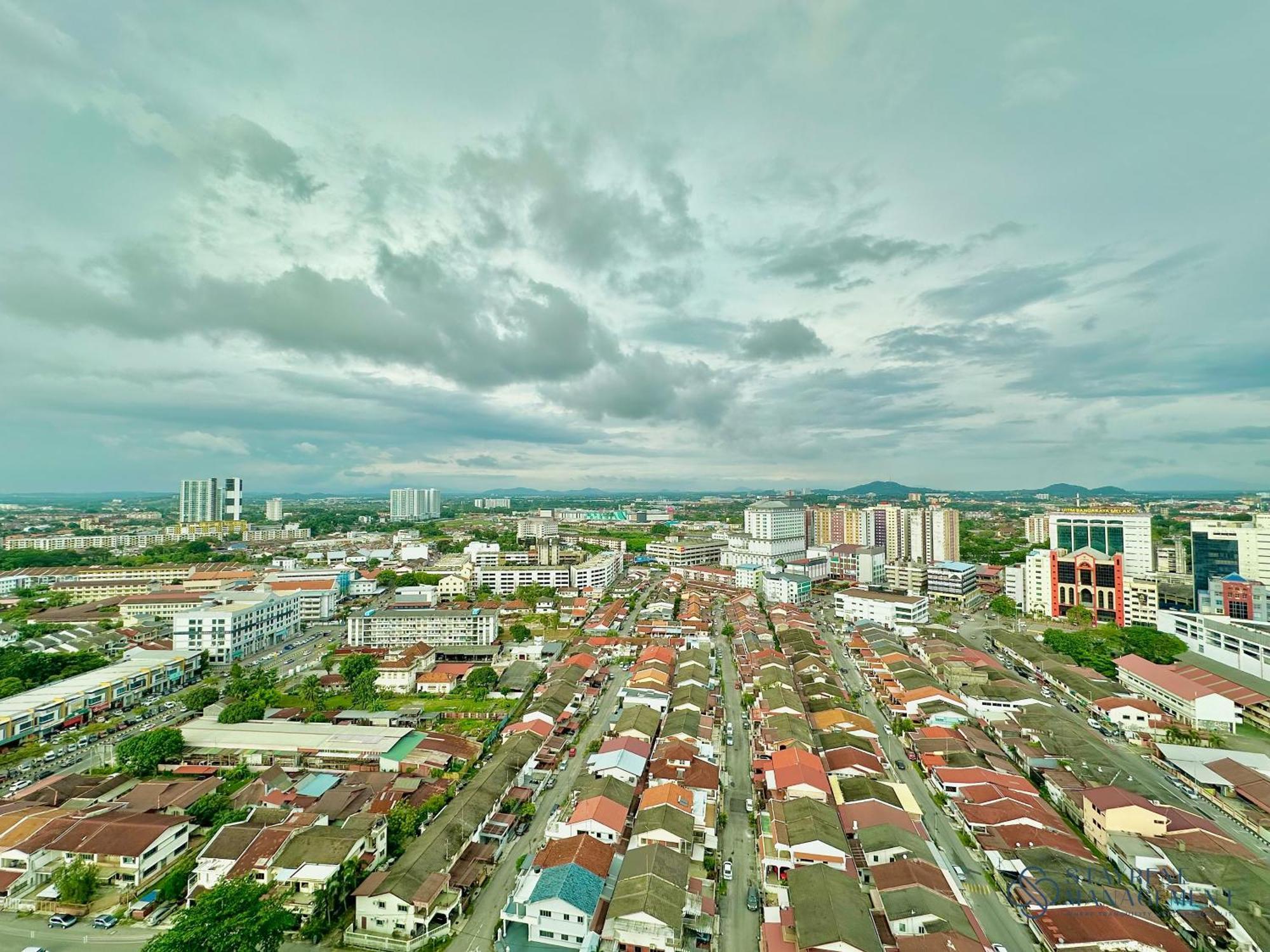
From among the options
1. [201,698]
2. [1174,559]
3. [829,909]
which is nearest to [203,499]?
[201,698]

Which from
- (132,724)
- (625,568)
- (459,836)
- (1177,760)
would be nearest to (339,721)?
(132,724)

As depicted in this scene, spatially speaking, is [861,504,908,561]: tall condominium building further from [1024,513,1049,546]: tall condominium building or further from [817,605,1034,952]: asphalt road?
[817,605,1034,952]: asphalt road

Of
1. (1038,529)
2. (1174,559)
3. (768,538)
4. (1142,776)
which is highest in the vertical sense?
(1038,529)

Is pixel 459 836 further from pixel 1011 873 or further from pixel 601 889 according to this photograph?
pixel 1011 873

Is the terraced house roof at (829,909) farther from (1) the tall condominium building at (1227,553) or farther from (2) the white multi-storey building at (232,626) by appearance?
(1) the tall condominium building at (1227,553)

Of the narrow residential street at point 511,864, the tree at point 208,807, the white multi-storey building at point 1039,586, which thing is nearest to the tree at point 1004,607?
the white multi-storey building at point 1039,586

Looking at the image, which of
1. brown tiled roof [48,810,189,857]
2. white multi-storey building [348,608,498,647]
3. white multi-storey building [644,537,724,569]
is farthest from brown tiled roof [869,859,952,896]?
white multi-storey building [644,537,724,569]

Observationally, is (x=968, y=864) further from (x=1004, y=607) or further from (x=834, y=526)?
(x=834, y=526)
